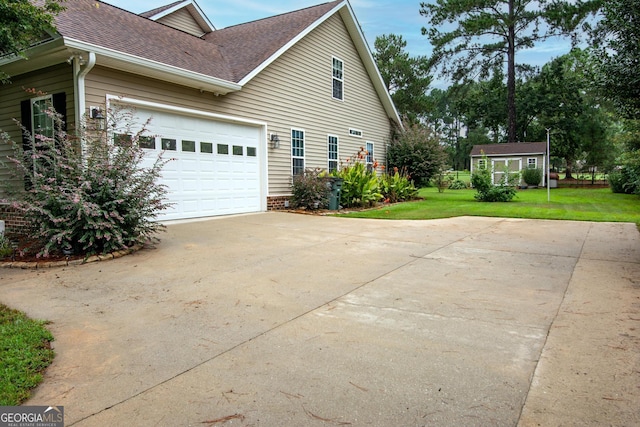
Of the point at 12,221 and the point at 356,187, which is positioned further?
the point at 356,187

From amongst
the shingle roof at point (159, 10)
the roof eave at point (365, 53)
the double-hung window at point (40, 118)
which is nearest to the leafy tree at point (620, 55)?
the double-hung window at point (40, 118)

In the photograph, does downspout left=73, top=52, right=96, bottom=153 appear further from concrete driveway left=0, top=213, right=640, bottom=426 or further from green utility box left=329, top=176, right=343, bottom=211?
green utility box left=329, top=176, right=343, bottom=211

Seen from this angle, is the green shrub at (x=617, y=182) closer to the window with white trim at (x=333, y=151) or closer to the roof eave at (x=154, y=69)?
the window with white trim at (x=333, y=151)

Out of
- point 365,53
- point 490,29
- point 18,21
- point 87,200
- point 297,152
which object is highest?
point 490,29

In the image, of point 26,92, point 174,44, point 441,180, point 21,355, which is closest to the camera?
point 21,355

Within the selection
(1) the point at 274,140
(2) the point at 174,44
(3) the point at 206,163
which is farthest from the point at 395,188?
(2) the point at 174,44

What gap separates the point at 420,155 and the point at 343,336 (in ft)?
47.9

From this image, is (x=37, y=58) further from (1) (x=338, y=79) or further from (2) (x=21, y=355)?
(1) (x=338, y=79)

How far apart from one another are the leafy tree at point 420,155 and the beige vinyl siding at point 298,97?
1329mm

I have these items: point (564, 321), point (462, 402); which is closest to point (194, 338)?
point (462, 402)

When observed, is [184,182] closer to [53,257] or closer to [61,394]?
[53,257]

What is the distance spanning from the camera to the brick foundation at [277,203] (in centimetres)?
1182

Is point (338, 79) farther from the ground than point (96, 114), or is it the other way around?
point (338, 79)

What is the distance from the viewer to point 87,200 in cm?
568
